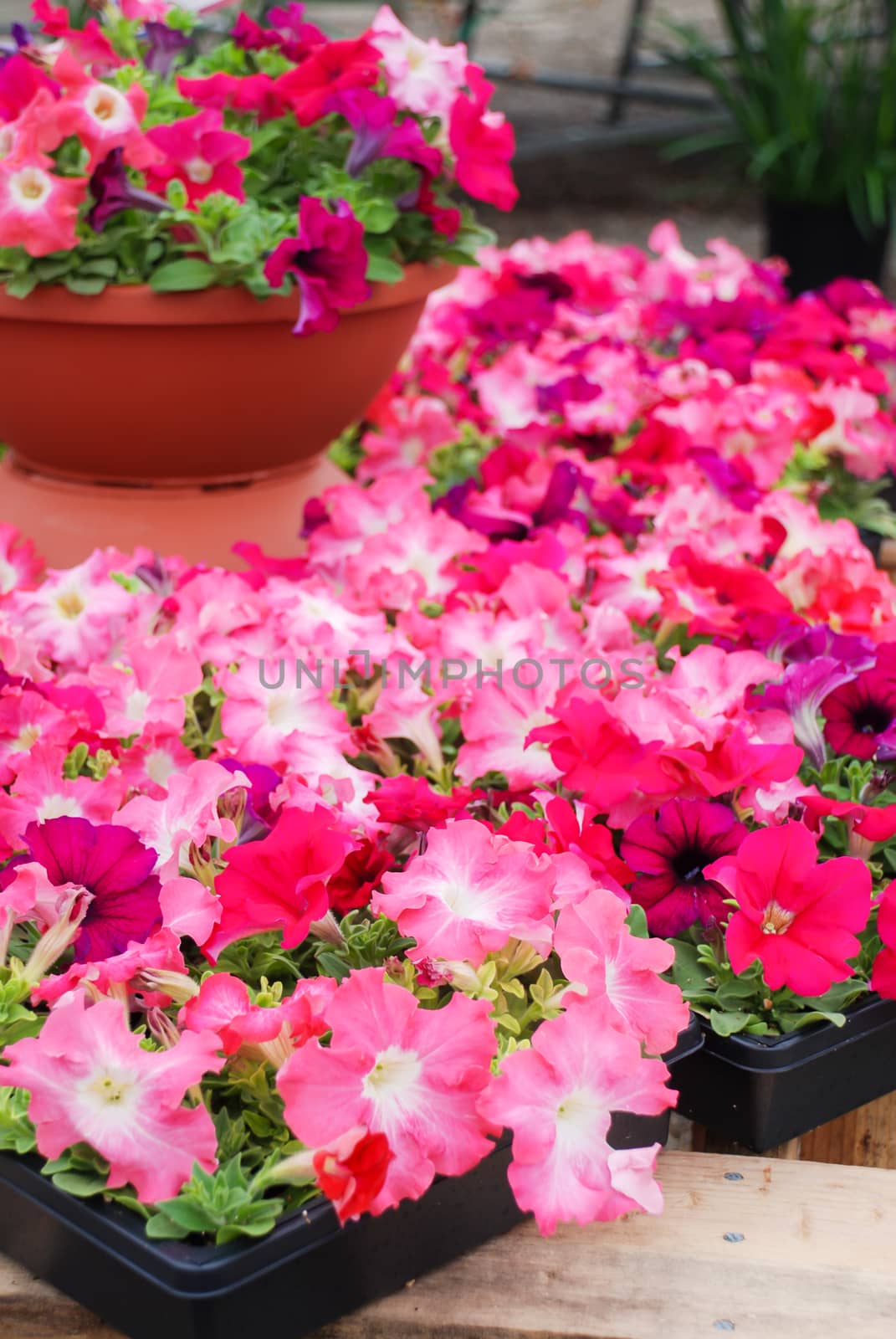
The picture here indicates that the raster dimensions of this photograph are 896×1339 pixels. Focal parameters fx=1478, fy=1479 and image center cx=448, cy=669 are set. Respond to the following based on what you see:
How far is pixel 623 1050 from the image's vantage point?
75 centimetres

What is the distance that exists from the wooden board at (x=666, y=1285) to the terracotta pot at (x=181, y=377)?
835 millimetres

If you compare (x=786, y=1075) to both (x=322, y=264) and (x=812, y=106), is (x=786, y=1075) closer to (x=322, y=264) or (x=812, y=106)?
(x=322, y=264)

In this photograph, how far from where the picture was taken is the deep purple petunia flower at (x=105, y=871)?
33.6 inches

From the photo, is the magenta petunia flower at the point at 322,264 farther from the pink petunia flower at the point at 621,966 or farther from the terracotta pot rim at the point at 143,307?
the pink petunia flower at the point at 621,966

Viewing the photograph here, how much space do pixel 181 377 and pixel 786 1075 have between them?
851mm

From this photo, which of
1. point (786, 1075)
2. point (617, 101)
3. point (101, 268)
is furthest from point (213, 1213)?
point (617, 101)

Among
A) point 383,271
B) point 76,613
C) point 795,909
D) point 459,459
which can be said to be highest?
point 383,271

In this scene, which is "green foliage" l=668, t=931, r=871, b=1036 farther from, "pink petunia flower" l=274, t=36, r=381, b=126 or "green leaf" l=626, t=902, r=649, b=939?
"pink petunia flower" l=274, t=36, r=381, b=126

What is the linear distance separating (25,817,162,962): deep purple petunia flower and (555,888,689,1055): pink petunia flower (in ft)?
0.79

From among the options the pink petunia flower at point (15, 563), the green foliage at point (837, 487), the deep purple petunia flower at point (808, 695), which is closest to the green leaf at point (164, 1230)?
the deep purple petunia flower at point (808, 695)

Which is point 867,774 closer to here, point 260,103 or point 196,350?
point 196,350

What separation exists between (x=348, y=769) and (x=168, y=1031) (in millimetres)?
303

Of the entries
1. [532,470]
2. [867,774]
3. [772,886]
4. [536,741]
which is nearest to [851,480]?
[532,470]

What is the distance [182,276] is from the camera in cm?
130
